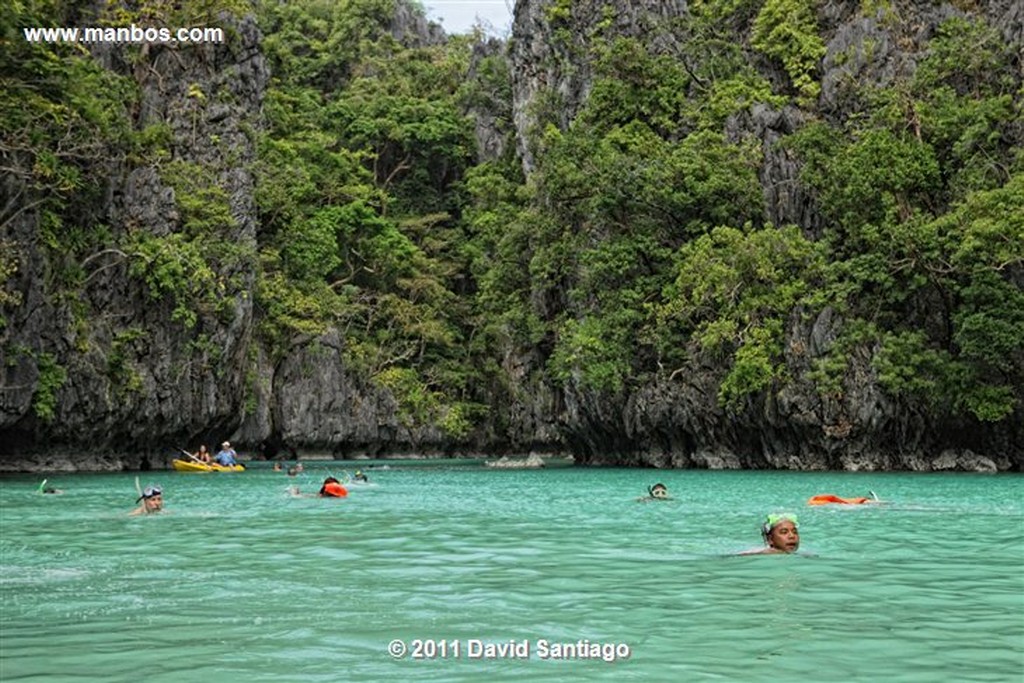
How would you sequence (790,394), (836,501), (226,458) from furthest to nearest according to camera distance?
(226,458) < (790,394) < (836,501)

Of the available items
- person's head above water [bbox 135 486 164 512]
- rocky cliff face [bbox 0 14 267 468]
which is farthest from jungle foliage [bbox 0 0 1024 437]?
person's head above water [bbox 135 486 164 512]

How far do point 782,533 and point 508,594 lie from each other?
3.56 m

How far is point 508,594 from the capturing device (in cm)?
934

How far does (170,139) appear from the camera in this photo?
39.8 metres

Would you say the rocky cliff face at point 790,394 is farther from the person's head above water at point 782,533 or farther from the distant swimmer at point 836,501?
the person's head above water at point 782,533

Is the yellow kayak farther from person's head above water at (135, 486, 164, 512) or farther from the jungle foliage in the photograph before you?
person's head above water at (135, 486, 164, 512)

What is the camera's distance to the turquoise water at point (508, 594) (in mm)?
6684

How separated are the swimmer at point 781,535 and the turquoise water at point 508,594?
0.18 meters

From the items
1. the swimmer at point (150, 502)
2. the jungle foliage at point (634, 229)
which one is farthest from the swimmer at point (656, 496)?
the jungle foliage at point (634, 229)

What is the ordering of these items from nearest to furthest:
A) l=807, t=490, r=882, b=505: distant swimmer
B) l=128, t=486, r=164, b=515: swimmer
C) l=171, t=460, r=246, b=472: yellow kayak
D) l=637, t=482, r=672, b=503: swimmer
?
1. l=128, t=486, r=164, b=515: swimmer
2. l=807, t=490, r=882, b=505: distant swimmer
3. l=637, t=482, r=672, b=503: swimmer
4. l=171, t=460, r=246, b=472: yellow kayak

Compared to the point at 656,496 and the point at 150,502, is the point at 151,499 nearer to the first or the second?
the point at 150,502

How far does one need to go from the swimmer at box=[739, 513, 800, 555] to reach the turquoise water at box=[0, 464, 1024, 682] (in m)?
0.18

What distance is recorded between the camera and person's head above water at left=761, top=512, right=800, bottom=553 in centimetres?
1156

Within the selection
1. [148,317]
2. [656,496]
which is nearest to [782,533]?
[656,496]
